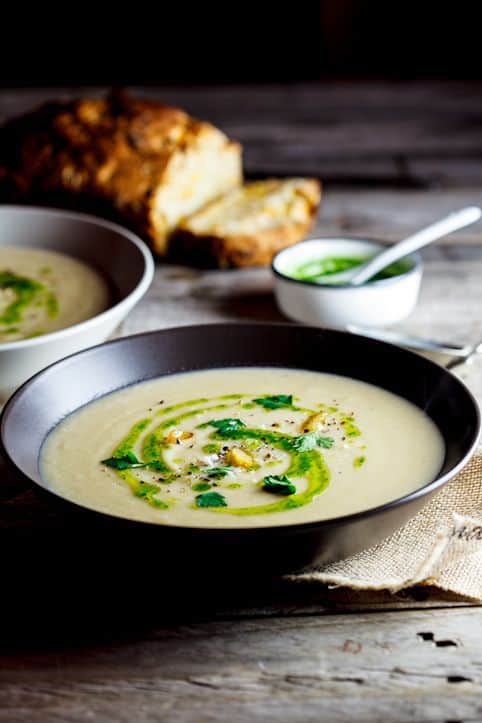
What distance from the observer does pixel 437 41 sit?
20.8ft

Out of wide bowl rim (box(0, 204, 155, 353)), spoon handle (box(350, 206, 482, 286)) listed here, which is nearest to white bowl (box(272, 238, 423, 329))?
spoon handle (box(350, 206, 482, 286))

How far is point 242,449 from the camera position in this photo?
6.05ft

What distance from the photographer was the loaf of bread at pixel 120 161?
3385mm

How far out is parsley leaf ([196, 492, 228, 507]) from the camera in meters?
1.67

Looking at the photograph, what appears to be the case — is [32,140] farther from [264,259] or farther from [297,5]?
[297,5]

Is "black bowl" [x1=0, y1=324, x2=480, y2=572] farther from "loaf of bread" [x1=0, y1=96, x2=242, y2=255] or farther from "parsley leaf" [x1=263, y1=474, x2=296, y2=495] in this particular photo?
"loaf of bread" [x1=0, y1=96, x2=242, y2=255]

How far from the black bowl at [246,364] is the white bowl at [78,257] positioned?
246mm

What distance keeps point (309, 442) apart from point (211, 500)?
0.25 m

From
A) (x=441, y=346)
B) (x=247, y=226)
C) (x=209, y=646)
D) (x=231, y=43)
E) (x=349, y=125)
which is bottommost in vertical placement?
(x=209, y=646)

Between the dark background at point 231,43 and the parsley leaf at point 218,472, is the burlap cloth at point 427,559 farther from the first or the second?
the dark background at point 231,43

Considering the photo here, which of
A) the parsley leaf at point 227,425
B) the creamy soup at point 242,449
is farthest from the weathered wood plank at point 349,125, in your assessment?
the parsley leaf at point 227,425

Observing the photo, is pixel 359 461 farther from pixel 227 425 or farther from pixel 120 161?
pixel 120 161

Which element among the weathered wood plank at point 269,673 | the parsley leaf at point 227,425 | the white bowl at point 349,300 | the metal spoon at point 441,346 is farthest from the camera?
the white bowl at point 349,300

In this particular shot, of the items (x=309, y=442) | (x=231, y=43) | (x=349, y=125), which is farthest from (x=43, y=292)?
(x=231, y=43)
